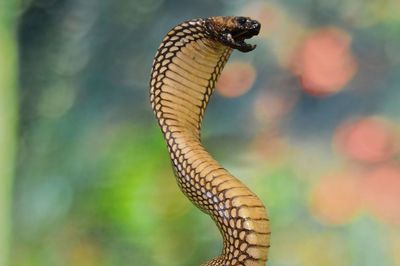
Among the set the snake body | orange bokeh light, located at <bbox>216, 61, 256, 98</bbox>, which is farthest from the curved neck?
orange bokeh light, located at <bbox>216, 61, 256, 98</bbox>

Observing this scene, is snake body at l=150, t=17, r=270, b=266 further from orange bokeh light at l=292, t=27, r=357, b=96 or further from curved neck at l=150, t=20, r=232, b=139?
orange bokeh light at l=292, t=27, r=357, b=96

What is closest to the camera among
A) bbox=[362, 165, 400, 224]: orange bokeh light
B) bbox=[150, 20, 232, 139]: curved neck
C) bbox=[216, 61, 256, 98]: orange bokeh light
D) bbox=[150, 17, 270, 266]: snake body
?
bbox=[150, 17, 270, 266]: snake body

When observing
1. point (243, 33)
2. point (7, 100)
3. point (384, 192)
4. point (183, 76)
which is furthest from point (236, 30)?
point (7, 100)

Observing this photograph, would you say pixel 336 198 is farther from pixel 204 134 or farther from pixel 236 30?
pixel 236 30

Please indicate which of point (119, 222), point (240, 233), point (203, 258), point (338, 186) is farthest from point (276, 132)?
point (240, 233)

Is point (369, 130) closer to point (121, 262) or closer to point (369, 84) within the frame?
point (369, 84)

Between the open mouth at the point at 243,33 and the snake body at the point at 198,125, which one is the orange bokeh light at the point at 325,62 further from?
the open mouth at the point at 243,33

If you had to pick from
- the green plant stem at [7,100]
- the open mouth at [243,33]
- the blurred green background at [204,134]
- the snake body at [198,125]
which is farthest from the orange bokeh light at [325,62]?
the green plant stem at [7,100]
